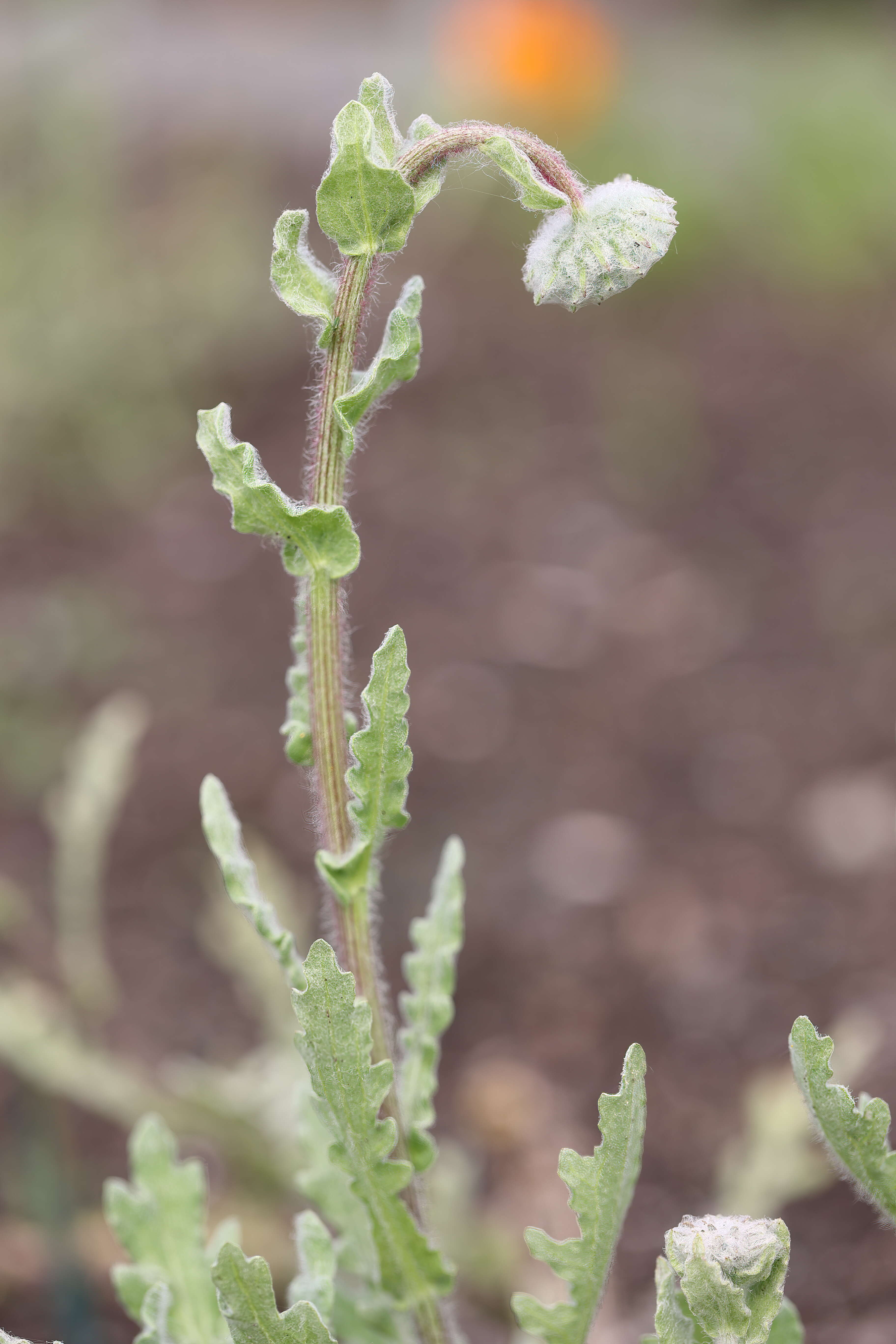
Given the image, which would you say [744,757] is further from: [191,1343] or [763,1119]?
[191,1343]

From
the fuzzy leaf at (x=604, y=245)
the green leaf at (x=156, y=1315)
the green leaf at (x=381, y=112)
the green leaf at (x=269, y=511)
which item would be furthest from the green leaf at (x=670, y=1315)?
the green leaf at (x=381, y=112)

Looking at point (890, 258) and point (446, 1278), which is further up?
point (890, 258)

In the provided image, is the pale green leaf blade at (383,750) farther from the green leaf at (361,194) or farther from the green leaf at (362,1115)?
the green leaf at (361,194)

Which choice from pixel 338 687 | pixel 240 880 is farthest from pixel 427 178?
pixel 240 880

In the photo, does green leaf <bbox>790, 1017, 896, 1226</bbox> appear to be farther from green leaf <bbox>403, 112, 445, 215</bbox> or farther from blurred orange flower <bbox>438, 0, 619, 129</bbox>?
blurred orange flower <bbox>438, 0, 619, 129</bbox>

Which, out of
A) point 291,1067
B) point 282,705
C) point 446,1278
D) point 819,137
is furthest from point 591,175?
point 446,1278

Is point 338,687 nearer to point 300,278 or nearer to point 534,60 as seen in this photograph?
point 300,278

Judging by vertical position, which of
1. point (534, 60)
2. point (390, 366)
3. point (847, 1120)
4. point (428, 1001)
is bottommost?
point (847, 1120)

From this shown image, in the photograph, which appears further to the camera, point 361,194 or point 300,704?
point 300,704
